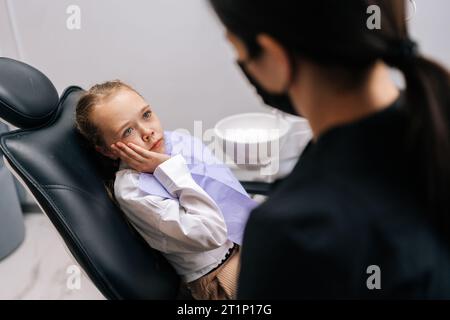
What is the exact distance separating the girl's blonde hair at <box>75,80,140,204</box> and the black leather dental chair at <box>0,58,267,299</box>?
3 cm

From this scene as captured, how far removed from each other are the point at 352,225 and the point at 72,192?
0.77 m

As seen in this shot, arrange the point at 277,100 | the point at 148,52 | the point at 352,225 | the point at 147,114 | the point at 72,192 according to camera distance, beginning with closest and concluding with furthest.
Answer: the point at 352,225
the point at 277,100
the point at 72,192
the point at 147,114
the point at 148,52

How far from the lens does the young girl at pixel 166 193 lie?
3.78 ft

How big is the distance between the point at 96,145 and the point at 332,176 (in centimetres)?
87

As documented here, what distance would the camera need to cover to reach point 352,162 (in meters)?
0.61

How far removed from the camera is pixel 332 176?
606 millimetres

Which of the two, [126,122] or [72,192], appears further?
[126,122]

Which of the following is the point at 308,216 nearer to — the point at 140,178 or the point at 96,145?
the point at 140,178

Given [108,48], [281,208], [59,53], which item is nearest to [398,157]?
[281,208]

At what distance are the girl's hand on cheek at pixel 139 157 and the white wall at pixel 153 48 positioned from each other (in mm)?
819

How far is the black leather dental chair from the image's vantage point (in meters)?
1.05
